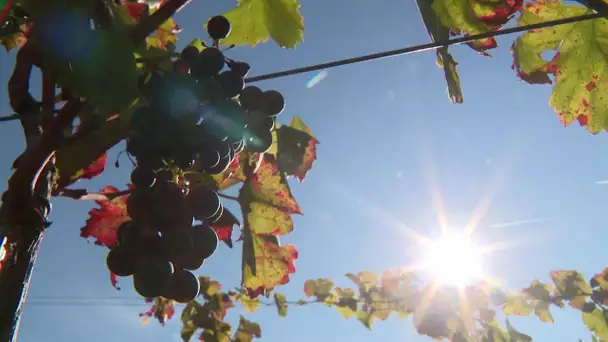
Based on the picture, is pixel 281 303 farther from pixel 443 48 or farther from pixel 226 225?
pixel 443 48

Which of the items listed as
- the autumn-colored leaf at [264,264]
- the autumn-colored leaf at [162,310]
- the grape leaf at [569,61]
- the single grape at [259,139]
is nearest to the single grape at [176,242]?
the single grape at [259,139]

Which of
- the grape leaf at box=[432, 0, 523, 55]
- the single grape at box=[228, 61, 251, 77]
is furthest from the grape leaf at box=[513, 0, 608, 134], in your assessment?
the single grape at box=[228, 61, 251, 77]

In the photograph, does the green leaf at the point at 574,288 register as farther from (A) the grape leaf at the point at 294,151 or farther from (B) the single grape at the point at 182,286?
(B) the single grape at the point at 182,286

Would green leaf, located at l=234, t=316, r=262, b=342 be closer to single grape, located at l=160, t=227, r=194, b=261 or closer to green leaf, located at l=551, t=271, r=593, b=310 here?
green leaf, located at l=551, t=271, r=593, b=310

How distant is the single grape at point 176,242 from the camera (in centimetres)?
135

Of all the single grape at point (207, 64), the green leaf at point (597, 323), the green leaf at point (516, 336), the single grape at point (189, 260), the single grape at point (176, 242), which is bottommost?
the green leaf at point (516, 336)

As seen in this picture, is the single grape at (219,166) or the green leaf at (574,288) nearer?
the single grape at (219,166)

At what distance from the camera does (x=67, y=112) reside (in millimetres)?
1122

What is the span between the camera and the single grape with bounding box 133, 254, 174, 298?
4.34 feet

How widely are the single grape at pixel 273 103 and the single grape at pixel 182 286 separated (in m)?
0.59

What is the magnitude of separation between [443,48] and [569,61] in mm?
981

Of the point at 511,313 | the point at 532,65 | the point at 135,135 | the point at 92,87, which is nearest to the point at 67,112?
the point at 92,87

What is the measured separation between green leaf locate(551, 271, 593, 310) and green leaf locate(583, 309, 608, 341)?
12 centimetres

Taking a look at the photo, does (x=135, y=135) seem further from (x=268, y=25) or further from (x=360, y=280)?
(x=360, y=280)
